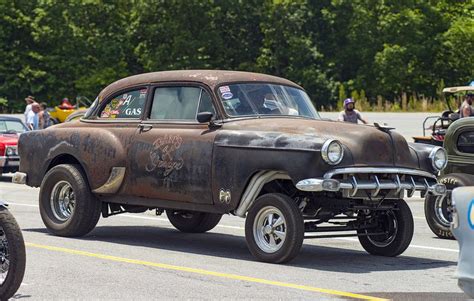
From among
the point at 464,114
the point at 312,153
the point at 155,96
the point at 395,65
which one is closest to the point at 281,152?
the point at 312,153

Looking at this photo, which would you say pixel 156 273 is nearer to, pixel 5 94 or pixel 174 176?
pixel 174 176

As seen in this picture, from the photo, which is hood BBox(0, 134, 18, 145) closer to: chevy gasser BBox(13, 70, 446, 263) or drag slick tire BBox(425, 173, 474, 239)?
chevy gasser BBox(13, 70, 446, 263)

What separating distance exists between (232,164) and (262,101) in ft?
3.56

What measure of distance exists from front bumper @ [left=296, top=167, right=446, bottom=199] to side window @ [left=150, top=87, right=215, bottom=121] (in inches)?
76.3

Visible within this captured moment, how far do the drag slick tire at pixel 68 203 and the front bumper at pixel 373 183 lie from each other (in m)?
3.20

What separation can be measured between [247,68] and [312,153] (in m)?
51.3

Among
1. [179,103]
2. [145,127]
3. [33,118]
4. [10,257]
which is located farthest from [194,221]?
[33,118]

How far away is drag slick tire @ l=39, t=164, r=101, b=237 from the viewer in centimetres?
1270

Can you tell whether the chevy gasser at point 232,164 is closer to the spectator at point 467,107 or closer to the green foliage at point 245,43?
the spectator at point 467,107

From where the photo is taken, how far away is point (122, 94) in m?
13.0

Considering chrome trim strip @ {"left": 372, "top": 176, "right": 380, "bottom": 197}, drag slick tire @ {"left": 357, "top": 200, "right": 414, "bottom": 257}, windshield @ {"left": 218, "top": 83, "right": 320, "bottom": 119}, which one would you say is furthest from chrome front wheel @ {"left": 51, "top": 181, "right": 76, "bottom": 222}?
chrome trim strip @ {"left": 372, "top": 176, "right": 380, "bottom": 197}

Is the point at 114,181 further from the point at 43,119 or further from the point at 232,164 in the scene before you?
the point at 43,119

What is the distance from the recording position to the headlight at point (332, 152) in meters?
10.5

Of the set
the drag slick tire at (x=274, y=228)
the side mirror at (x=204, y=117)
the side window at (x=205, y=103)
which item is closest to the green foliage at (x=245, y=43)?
the side window at (x=205, y=103)
